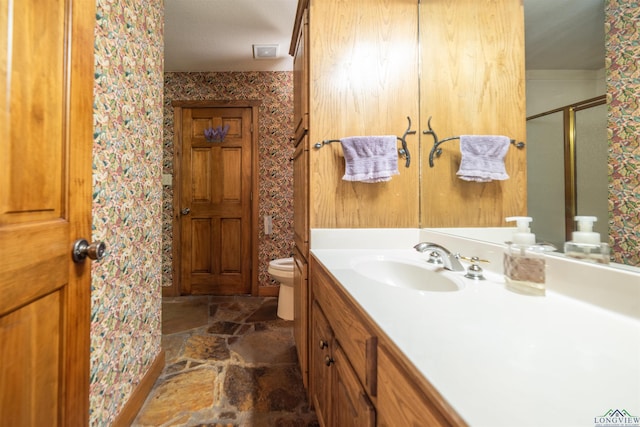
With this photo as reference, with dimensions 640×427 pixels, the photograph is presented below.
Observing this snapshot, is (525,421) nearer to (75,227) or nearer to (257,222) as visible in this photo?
(75,227)

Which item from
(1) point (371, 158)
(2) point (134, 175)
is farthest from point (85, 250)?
(1) point (371, 158)

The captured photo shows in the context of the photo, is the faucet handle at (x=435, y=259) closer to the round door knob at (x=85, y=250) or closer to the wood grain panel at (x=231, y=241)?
the round door knob at (x=85, y=250)

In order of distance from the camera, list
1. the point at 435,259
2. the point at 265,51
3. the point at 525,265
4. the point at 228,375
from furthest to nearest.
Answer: the point at 265,51, the point at 228,375, the point at 435,259, the point at 525,265

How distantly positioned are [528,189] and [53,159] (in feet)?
4.36

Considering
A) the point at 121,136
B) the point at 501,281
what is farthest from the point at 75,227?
the point at 501,281

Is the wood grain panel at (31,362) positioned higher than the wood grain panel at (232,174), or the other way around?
the wood grain panel at (232,174)

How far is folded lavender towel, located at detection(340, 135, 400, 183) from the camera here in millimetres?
1297

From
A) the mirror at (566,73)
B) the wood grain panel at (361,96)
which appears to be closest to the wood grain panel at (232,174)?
the wood grain panel at (361,96)

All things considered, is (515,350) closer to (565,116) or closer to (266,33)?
(565,116)

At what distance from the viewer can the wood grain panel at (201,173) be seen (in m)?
3.00

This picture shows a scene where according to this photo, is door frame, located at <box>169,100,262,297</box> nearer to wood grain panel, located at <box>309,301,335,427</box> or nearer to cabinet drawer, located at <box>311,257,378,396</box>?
wood grain panel, located at <box>309,301,335,427</box>

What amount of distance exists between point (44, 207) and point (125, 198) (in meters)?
0.62

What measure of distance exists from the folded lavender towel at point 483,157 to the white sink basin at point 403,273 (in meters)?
0.44

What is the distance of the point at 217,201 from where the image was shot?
3.01 metres
